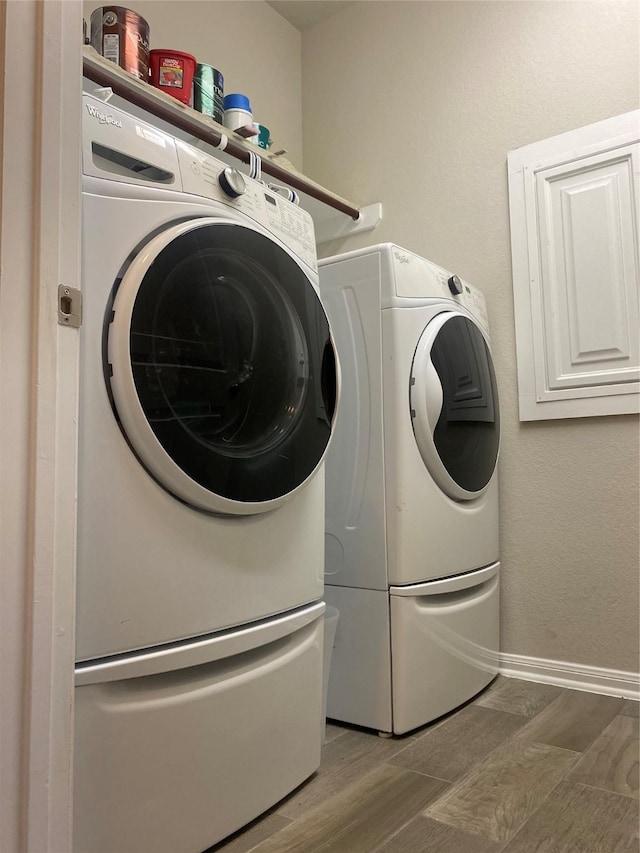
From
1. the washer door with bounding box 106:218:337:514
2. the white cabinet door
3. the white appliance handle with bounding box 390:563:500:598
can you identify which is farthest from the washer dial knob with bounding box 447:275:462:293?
the white appliance handle with bounding box 390:563:500:598

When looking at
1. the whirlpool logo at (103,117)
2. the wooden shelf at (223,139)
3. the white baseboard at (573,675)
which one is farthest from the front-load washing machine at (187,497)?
the white baseboard at (573,675)

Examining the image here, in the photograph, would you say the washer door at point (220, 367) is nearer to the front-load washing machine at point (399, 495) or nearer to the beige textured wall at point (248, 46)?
the front-load washing machine at point (399, 495)

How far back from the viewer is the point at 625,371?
1769 mm

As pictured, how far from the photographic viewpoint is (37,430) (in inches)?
29.9

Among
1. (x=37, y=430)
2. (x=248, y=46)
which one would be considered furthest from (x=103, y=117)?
(x=248, y=46)

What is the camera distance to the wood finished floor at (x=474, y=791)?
1.03 m

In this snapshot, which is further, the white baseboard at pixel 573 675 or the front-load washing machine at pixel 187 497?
the white baseboard at pixel 573 675

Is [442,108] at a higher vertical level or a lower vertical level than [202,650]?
higher

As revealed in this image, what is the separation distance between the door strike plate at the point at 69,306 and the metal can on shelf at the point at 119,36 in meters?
1.03

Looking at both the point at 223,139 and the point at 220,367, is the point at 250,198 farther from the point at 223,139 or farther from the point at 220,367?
the point at 223,139

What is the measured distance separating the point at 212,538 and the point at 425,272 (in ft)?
3.19

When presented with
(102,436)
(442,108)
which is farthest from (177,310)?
(442,108)

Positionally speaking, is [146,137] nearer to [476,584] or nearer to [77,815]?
[77,815]

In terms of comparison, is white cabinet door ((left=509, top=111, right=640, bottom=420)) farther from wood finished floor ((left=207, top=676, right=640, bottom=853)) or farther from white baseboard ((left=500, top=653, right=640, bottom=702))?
wood finished floor ((left=207, top=676, right=640, bottom=853))
